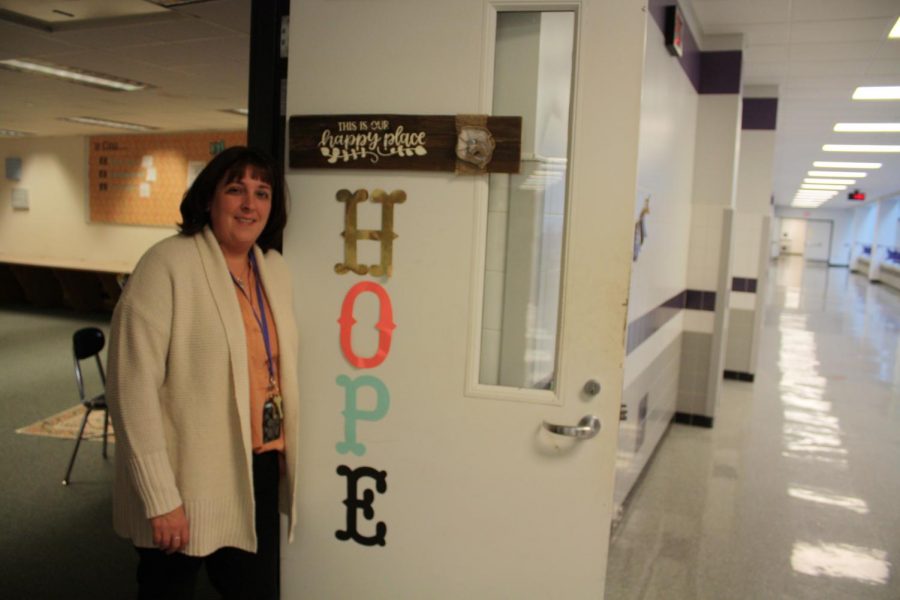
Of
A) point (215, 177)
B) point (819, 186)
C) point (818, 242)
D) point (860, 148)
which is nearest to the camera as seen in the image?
point (215, 177)

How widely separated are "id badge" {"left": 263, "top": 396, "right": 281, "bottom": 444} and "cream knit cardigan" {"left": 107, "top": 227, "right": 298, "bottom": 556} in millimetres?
109

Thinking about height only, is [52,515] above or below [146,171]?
below

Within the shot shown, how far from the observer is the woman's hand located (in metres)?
1.52

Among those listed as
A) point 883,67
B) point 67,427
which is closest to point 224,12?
point 67,427

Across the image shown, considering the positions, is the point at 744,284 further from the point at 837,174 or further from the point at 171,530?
the point at 837,174

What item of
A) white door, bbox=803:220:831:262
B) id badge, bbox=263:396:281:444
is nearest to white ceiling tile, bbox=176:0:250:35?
id badge, bbox=263:396:281:444

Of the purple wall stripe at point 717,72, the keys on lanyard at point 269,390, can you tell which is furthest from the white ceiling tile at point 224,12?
the purple wall stripe at point 717,72

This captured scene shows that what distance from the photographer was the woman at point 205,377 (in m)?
1.50

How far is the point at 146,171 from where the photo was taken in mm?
9969

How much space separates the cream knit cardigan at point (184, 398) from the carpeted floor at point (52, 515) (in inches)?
45.4

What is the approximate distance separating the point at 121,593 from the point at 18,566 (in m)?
0.57

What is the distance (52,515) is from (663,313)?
3649mm

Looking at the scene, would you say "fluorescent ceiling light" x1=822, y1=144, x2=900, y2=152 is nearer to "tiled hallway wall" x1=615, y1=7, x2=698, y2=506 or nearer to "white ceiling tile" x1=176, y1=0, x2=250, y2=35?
"tiled hallway wall" x1=615, y1=7, x2=698, y2=506

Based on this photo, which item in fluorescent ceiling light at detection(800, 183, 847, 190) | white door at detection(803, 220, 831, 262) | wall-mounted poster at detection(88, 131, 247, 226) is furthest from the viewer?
white door at detection(803, 220, 831, 262)
